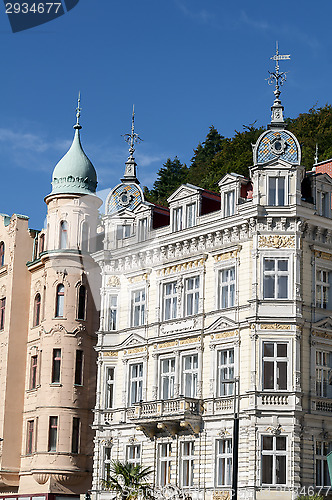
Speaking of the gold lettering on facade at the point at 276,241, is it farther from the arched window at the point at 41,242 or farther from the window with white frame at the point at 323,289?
the arched window at the point at 41,242

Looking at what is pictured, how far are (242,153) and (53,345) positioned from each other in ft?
107

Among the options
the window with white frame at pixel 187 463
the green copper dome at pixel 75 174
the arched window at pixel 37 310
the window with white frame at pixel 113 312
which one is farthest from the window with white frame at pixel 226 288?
the arched window at pixel 37 310

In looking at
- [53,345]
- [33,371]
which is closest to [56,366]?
[53,345]

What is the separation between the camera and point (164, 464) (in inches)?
1809

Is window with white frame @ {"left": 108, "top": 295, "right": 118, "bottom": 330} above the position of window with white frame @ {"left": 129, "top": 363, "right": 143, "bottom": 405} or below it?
above

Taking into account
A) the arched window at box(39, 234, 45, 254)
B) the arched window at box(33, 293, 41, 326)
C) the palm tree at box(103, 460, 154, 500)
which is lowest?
the palm tree at box(103, 460, 154, 500)

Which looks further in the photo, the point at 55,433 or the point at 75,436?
the point at 75,436

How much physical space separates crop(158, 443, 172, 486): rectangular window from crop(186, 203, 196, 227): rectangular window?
10862 mm

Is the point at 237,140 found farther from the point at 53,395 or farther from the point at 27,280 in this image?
the point at 53,395

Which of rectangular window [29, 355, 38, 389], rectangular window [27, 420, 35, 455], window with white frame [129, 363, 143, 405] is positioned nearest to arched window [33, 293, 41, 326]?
rectangular window [29, 355, 38, 389]

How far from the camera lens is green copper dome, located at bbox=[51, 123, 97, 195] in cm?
5472

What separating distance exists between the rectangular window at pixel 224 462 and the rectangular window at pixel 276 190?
11.1m

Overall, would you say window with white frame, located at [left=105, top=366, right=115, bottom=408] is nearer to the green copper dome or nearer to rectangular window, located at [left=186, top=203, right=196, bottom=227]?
rectangular window, located at [left=186, top=203, right=196, bottom=227]

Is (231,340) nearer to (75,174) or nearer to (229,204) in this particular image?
(229,204)
